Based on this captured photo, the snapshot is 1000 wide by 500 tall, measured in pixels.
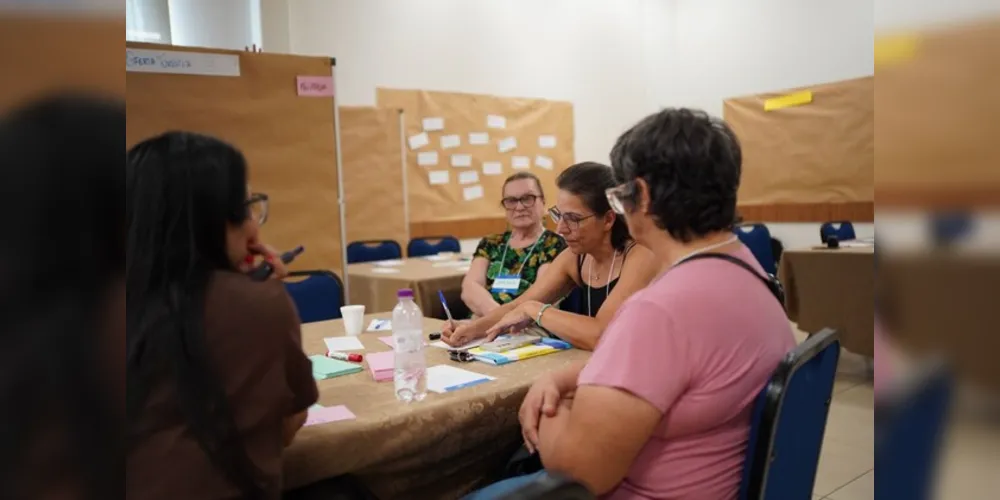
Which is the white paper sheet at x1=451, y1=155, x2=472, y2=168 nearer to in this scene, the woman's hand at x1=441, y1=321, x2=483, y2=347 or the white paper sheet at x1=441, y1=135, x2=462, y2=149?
the white paper sheet at x1=441, y1=135, x2=462, y2=149

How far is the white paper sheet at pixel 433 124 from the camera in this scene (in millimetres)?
5766

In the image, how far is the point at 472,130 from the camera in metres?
6.05

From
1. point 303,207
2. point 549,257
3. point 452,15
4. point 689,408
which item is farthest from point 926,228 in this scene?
point 452,15

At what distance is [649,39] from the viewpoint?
7.33 meters

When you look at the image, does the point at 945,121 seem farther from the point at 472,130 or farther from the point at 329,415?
the point at 472,130

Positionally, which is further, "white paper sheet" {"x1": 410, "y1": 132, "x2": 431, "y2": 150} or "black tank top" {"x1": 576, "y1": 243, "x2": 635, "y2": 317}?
"white paper sheet" {"x1": 410, "y1": 132, "x2": 431, "y2": 150}

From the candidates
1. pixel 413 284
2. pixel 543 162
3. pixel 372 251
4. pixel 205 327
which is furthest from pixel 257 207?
pixel 543 162

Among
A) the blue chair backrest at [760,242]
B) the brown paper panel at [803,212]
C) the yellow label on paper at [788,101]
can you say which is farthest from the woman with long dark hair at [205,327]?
the yellow label on paper at [788,101]

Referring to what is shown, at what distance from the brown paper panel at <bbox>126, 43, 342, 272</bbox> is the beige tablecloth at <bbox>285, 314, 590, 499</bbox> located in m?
1.19

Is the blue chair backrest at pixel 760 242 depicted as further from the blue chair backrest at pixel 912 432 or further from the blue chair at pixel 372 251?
the blue chair backrest at pixel 912 432

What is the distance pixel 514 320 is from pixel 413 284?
159 cm

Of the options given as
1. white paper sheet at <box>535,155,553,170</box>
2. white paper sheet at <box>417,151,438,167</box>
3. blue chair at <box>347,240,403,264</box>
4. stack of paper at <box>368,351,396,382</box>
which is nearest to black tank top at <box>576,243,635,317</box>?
stack of paper at <box>368,351,396,382</box>

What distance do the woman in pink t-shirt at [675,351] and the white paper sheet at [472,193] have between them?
482 cm

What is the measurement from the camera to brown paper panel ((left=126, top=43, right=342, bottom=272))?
2467mm
